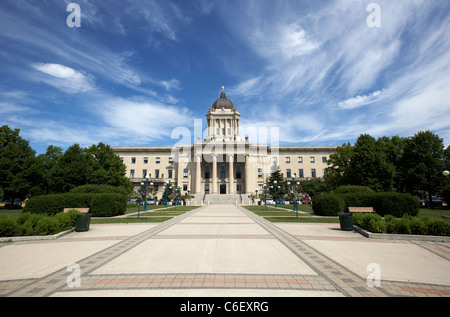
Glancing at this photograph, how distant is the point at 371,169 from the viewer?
35812mm

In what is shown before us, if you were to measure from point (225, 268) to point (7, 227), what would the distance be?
10612 millimetres

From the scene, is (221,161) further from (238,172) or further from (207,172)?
(238,172)

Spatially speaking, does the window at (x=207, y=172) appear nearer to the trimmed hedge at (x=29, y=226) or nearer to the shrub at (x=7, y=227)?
the trimmed hedge at (x=29, y=226)

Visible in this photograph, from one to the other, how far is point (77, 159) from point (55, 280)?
36347 mm

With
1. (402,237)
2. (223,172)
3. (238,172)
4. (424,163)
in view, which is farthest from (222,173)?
(402,237)

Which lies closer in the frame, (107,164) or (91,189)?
(91,189)

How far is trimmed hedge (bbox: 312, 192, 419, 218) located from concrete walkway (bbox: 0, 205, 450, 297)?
30.5ft

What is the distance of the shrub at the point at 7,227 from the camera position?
32.4 feet

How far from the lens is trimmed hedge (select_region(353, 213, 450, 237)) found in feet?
32.8

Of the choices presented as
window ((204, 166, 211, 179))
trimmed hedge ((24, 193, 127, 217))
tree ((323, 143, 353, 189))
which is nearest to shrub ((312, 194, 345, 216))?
trimmed hedge ((24, 193, 127, 217))

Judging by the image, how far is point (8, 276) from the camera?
5.45m

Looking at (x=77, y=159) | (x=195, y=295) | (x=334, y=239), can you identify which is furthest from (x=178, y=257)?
(x=77, y=159)

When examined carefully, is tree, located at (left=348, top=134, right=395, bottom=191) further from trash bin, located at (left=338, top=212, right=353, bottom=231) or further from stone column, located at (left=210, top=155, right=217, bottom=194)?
stone column, located at (left=210, top=155, right=217, bottom=194)
